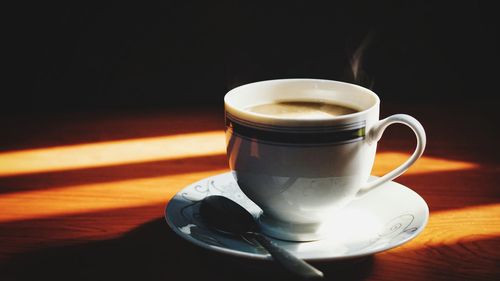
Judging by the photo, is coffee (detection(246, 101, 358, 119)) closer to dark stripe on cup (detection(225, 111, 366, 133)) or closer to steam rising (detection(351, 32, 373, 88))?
dark stripe on cup (detection(225, 111, 366, 133))

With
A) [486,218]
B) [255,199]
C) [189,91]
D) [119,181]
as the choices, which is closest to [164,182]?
[119,181]

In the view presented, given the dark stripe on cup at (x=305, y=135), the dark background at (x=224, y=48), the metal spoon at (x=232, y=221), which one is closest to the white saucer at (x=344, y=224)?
the metal spoon at (x=232, y=221)

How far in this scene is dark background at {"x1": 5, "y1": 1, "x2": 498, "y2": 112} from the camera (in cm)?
152

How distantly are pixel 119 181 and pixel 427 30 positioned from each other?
104cm

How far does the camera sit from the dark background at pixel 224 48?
1.52 meters

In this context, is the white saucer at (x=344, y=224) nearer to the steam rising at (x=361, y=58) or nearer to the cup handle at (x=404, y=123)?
the cup handle at (x=404, y=123)

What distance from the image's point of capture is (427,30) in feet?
5.07

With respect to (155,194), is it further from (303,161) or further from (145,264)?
(303,161)

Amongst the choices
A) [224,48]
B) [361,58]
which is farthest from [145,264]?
[361,58]

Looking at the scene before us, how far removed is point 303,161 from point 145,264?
8.3 inches

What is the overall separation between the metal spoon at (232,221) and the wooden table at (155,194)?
31 millimetres

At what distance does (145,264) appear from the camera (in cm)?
61

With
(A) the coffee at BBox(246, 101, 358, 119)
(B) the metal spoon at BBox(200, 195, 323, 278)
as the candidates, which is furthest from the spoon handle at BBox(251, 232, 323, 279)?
(A) the coffee at BBox(246, 101, 358, 119)

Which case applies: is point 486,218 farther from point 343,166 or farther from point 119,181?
point 119,181
